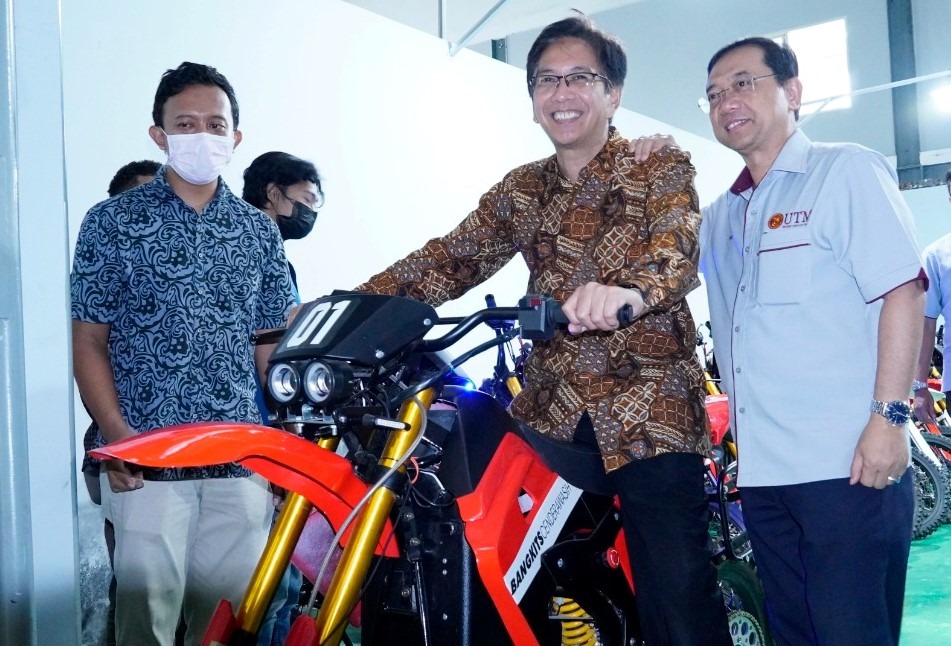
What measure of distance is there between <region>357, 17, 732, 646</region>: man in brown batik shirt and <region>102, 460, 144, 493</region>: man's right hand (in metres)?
0.70

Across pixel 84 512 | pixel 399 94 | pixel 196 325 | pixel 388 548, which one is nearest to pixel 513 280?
pixel 399 94

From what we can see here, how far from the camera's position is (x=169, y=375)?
2.27m

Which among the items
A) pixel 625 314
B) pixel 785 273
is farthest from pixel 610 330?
pixel 785 273

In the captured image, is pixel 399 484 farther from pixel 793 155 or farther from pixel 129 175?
pixel 129 175

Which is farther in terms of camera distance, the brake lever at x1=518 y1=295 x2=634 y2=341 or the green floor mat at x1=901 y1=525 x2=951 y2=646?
the green floor mat at x1=901 y1=525 x2=951 y2=646

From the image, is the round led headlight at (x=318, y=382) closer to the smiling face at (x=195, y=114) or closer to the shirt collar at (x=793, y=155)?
the shirt collar at (x=793, y=155)

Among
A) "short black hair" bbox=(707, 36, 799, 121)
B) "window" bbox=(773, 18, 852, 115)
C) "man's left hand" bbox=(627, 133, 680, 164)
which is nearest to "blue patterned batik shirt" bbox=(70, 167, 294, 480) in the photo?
"man's left hand" bbox=(627, 133, 680, 164)

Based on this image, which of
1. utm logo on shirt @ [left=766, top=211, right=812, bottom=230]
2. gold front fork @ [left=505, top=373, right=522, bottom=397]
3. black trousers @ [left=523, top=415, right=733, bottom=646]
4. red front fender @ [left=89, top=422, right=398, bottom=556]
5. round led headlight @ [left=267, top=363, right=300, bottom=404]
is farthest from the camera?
gold front fork @ [left=505, top=373, right=522, bottom=397]

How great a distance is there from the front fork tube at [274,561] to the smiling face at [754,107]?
119cm

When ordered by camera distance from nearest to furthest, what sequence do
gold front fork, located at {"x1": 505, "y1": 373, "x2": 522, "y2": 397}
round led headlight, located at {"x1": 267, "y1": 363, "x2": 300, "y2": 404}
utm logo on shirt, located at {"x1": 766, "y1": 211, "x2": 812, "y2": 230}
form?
round led headlight, located at {"x1": 267, "y1": 363, "x2": 300, "y2": 404}, utm logo on shirt, located at {"x1": 766, "y1": 211, "x2": 812, "y2": 230}, gold front fork, located at {"x1": 505, "y1": 373, "x2": 522, "y2": 397}

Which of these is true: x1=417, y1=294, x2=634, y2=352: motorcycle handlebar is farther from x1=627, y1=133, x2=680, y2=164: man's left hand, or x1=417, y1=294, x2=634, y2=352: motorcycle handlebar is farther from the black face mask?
the black face mask

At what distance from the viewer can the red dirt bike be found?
56.6 inches

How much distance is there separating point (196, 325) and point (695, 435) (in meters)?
1.25

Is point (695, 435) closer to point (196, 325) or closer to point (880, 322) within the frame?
Answer: point (880, 322)
